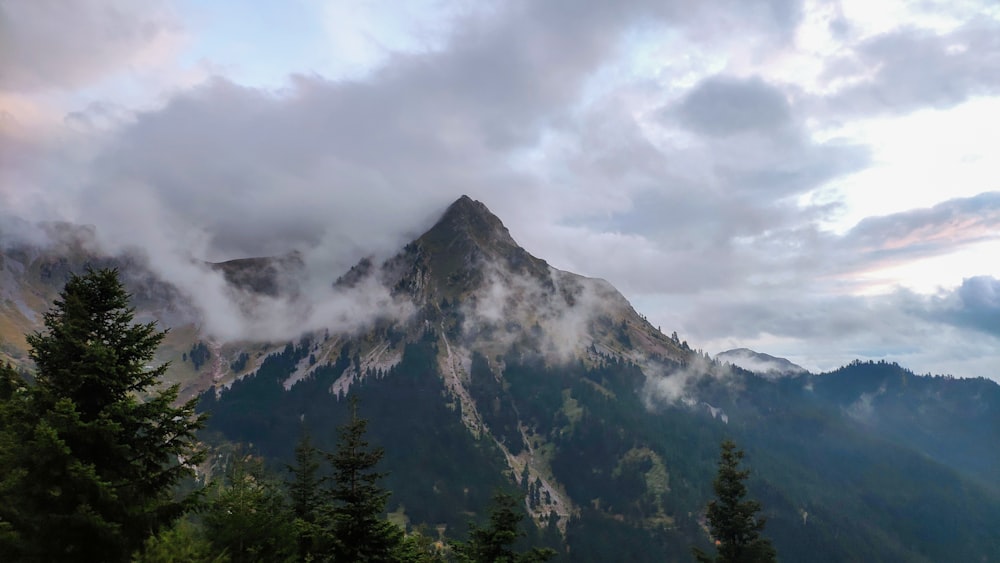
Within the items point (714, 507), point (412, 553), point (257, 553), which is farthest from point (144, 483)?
point (714, 507)

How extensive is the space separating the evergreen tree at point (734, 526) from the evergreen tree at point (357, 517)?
23.4 m

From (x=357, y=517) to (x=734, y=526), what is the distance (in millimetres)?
26675

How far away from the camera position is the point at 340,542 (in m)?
30.1

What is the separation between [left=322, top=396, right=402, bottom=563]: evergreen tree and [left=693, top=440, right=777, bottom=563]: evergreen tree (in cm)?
2339

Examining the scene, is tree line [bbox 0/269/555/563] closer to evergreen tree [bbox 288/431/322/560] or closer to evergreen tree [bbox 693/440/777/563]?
evergreen tree [bbox 288/431/322/560]

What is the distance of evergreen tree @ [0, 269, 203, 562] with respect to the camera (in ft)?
64.1

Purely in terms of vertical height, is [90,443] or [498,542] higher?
[90,443]

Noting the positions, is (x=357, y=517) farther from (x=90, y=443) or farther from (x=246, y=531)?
(x=90, y=443)

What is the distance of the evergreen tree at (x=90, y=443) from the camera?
19.5 meters

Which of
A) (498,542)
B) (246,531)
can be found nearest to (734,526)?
(498,542)

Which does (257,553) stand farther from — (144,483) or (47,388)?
(47,388)

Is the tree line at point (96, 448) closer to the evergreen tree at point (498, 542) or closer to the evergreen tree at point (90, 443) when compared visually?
the evergreen tree at point (90, 443)

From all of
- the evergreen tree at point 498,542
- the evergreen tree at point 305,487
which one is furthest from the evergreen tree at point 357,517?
the evergreen tree at point 305,487

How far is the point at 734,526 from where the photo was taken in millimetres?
40469
